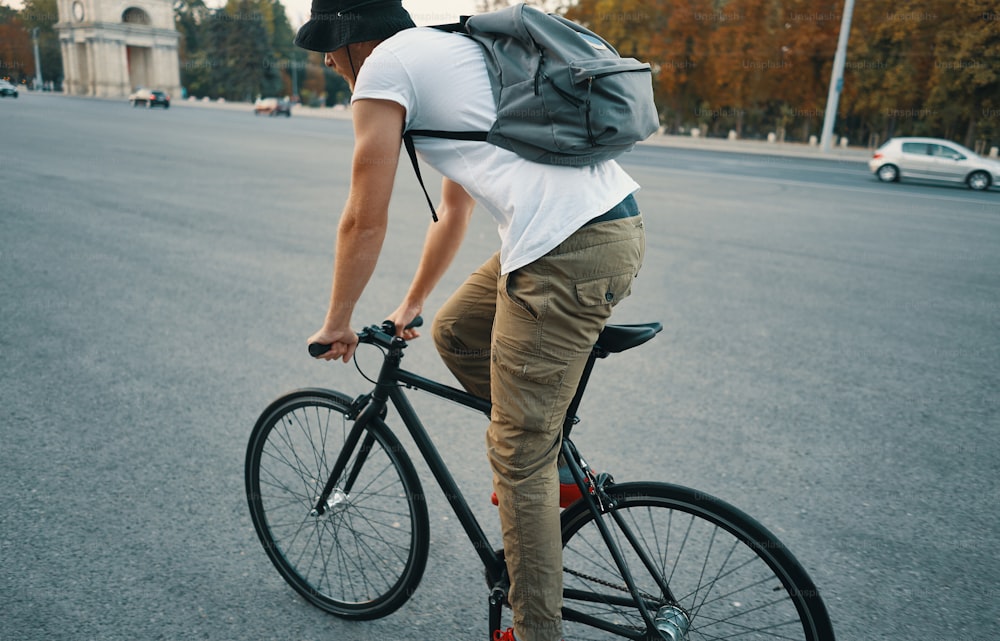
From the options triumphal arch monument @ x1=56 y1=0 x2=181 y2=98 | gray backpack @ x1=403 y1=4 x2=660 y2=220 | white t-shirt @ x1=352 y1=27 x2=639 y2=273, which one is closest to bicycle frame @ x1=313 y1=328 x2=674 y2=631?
white t-shirt @ x1=352 y1=27 x2=639 y2=273

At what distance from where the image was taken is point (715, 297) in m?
6.48

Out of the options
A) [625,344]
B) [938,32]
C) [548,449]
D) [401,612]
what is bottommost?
[401,612]

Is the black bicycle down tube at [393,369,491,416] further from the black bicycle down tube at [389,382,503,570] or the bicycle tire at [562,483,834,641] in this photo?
the bicycle tire at [562,483,834,641]

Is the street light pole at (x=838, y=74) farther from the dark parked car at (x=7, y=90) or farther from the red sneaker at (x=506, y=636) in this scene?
the dark parked car at (x=7, y=90)

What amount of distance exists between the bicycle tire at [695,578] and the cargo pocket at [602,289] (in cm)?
53

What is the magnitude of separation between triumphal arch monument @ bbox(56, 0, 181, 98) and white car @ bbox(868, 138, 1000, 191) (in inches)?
2832

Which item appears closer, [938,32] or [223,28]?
[938,32]

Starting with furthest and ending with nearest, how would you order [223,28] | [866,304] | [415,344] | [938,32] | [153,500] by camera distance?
[223,28] → [938,32] → [866,304] → [415,344] → [153,500]

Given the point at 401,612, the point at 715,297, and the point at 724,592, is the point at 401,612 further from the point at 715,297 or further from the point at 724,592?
the point at 715,297

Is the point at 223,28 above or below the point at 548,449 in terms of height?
above

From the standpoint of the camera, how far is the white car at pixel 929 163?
19.2 metres

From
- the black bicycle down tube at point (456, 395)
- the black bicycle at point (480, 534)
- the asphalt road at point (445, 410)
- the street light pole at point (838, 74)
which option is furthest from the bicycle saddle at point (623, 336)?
the street light pole at point (838, 74)

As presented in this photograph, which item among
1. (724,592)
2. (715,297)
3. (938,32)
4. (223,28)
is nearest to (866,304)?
(715,297)

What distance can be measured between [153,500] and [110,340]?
2252mm
